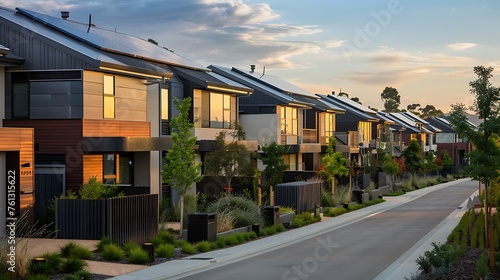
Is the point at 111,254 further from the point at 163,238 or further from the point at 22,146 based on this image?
the point at 22,146

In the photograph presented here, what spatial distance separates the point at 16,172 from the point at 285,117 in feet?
99.6

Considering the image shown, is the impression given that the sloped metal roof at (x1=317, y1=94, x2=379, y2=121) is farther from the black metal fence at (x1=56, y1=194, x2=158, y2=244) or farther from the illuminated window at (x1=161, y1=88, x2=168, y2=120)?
the black metal fence at (x1=56, y1=194, x2=158, y2=244)

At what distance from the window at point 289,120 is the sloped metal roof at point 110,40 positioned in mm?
12547

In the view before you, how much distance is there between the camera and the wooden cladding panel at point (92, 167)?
28.5m

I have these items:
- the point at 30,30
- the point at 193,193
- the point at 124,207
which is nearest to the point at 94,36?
the point at 30,30

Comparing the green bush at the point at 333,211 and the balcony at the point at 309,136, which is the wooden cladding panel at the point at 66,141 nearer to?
the green bush at the point at 333,211

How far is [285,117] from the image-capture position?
52938 mm

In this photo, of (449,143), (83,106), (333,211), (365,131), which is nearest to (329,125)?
(365,131)

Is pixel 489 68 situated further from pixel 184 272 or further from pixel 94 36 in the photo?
pixel 94 36

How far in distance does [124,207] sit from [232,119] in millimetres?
19320

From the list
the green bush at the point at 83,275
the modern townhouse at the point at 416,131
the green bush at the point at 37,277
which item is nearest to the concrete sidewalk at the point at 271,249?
the green bush at the point at 83,275

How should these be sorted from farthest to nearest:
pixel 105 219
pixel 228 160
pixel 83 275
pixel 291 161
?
pixel 291 161 < pixel 228 160 < pixel 105 219 < pixel 83 275

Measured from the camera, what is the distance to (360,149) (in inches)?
2832

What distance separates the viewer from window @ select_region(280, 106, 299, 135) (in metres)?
52.3
